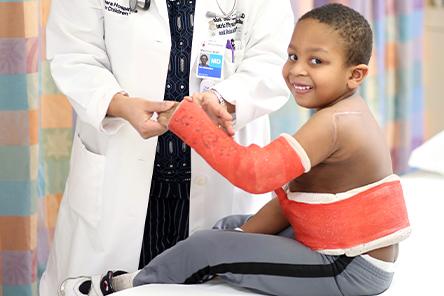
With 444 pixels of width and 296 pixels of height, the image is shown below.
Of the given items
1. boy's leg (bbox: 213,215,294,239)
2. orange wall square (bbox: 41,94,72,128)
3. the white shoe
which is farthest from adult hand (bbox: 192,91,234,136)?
orange wall square (bbox: 41,94,72,128)

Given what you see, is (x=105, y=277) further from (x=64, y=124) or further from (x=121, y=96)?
(x=64, y=124)

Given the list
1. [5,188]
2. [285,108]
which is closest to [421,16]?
[285,108]

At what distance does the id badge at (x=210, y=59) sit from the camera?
Result: 141 centimetres

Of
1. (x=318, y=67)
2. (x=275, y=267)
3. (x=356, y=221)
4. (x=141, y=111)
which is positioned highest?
(x=318, y=67)

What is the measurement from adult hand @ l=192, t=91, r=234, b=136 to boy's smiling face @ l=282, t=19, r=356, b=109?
0.19 meters

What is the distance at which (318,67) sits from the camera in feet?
3.75

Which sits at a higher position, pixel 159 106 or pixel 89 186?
pixel 159 106

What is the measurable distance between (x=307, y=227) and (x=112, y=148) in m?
0.65

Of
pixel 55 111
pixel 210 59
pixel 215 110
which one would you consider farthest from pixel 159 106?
pixel 55 111

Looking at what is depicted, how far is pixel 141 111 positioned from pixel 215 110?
0.19 m

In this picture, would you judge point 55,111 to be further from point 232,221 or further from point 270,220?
point 270,220

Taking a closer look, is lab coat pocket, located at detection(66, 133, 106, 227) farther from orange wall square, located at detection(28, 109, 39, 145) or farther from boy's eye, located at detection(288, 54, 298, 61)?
boy's eye, located at detection(288, 54, 298, 61)

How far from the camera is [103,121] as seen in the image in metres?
1.35

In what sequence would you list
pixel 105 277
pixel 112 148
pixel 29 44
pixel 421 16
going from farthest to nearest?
pixel 421 16
pixel 29 44
pixel 112 148
pixel 105 277
